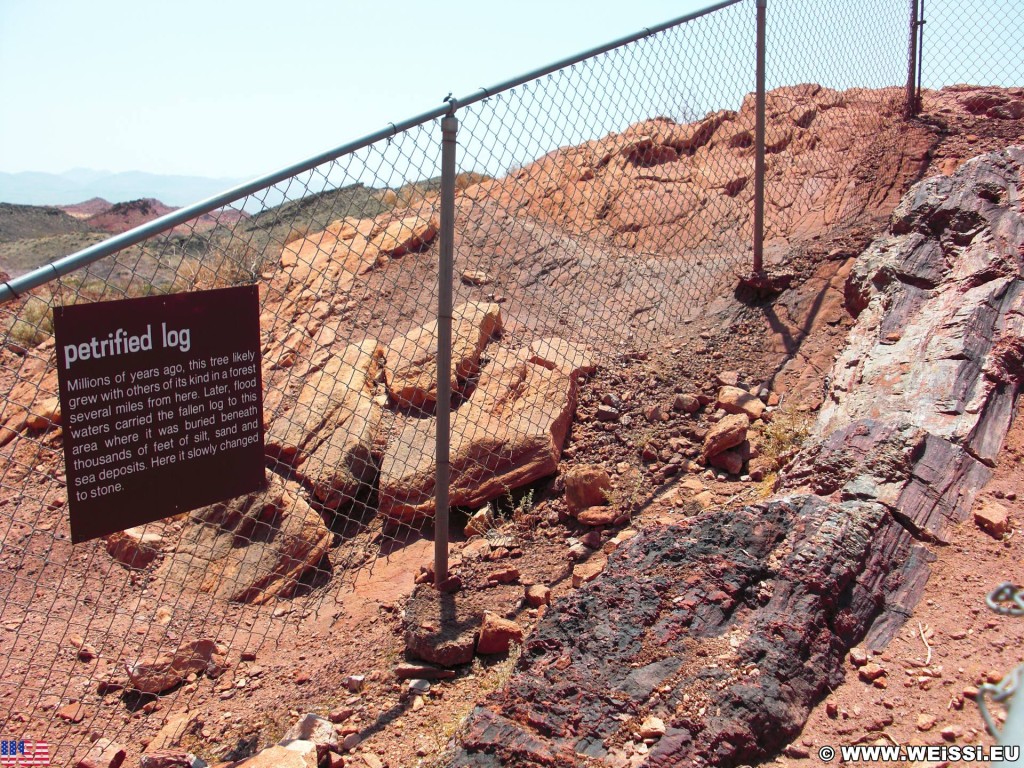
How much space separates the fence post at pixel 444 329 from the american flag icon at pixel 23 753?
5.40 ft

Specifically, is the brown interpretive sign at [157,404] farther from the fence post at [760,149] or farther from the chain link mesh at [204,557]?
the fence post at [760,149]

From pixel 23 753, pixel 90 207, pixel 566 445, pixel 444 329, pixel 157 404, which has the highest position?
pixel 90 207

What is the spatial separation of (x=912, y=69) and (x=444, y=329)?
599 cm

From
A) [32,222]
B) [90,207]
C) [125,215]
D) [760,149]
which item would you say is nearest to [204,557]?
[760,149]

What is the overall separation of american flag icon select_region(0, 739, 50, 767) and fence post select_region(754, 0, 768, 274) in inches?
193

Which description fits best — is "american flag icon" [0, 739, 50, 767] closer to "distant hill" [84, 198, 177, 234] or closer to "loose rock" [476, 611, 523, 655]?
"loose rock" [476, 611, 523, 655]

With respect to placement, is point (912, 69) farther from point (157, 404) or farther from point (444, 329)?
point (157, 404)

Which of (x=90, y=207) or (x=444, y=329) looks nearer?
(x=444, y=329)

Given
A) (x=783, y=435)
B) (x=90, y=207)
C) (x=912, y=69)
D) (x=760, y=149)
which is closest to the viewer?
(x=783, y=435)

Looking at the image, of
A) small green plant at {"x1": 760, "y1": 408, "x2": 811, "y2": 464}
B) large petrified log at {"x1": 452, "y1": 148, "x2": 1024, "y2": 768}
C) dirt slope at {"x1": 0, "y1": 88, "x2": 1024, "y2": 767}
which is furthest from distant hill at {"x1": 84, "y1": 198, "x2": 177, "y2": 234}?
large petrified log at {"x1": 452, "y1": 148, "x2": 1024, "y2": 768}

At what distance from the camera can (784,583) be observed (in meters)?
2.69

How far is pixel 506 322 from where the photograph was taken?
19.3ft

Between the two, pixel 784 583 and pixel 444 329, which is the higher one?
pixel 444 329

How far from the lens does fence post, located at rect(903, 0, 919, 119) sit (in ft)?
23.5
